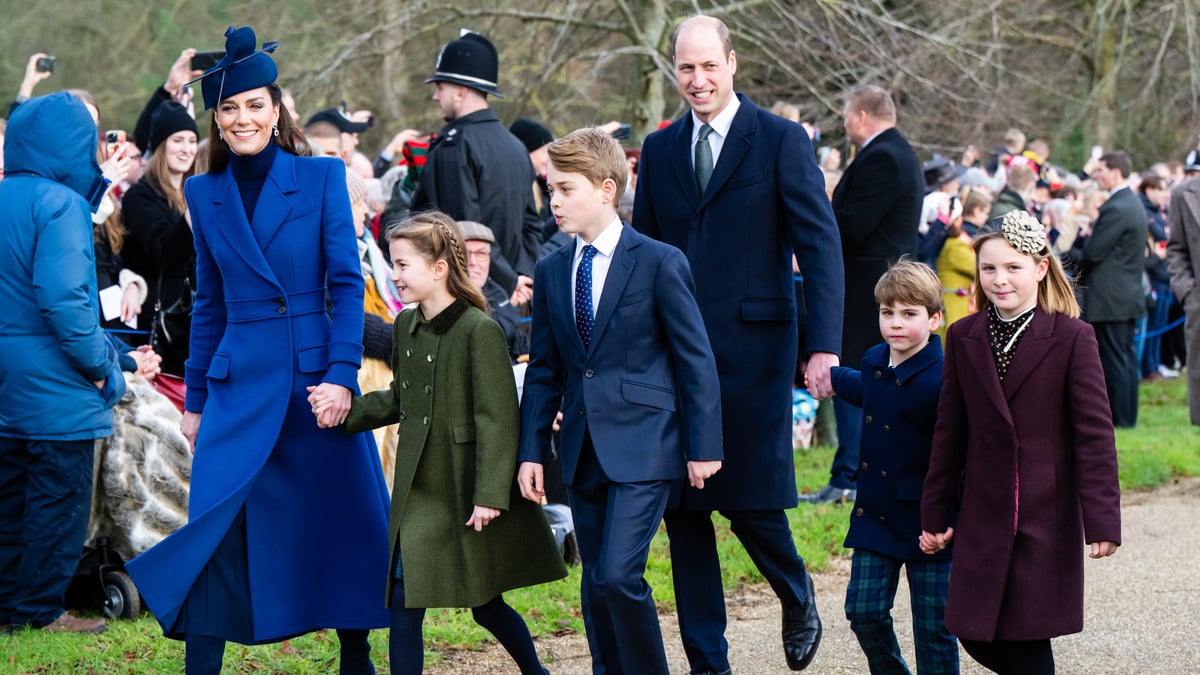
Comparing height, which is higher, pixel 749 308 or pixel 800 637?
pixel 749 308

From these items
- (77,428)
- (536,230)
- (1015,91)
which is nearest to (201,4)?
(1015,91)

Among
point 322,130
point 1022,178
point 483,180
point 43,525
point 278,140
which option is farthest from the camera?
point 1022,178

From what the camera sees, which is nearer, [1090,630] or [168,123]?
[1090,630]

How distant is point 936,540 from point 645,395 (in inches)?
38.2

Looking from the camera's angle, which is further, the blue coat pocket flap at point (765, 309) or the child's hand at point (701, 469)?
the blue coat pocket flap at point (765, 309)

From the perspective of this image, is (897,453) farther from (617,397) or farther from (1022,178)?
(1022,178)

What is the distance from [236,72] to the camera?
4867 millimetres

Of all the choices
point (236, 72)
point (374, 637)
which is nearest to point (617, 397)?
point (236, 72)

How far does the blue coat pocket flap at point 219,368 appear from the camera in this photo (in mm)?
4871

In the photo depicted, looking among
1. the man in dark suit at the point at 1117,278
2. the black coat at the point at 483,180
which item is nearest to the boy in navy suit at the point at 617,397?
the black coat at the point at 483,180

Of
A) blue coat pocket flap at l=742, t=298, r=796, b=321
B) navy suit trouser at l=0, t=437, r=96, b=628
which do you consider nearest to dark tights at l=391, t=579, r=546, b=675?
blue coat pocket flap at l=742, t=298, r=796, b=321

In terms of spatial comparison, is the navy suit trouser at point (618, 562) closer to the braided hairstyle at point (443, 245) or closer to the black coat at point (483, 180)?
the braided hairstyle at point (443, 245)

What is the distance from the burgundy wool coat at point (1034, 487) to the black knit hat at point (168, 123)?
467 cm

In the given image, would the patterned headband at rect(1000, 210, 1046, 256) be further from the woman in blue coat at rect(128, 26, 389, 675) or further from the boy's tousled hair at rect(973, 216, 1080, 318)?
the woman in blue coat at rect(128, 26, 389, 675)
